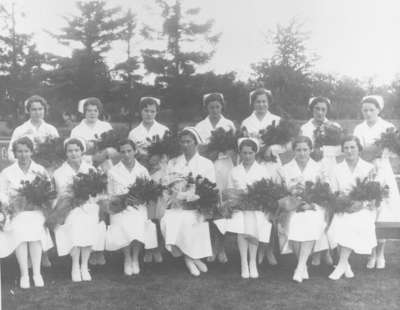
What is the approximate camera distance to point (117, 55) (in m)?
15.9

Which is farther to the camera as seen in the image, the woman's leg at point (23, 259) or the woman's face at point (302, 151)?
the woman's face at point (302, 151)

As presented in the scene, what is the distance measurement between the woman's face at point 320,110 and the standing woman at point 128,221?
2423mm

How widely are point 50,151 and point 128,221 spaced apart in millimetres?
1313

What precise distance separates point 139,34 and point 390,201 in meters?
10.6

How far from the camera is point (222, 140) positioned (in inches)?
250

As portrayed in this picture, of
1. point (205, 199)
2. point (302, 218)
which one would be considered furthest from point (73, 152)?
point (302, 218)

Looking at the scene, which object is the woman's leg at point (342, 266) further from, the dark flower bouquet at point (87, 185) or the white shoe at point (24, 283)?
the white shoe at point (24, 283)

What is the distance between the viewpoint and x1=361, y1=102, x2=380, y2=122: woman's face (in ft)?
21.3

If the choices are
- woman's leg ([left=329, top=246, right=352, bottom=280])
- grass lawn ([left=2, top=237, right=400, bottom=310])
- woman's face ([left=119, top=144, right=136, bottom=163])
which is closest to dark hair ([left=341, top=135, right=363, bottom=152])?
woman's leg ([left=329, top=246, right=352, bottom=280])

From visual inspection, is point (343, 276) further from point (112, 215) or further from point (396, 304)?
point (112, 215)

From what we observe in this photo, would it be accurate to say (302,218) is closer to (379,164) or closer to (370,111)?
(379,164)

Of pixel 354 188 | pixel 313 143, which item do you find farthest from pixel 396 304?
pixel 313 143

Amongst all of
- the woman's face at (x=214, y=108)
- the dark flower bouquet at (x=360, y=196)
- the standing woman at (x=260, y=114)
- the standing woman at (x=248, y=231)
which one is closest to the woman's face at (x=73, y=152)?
the standing woman at (x=248, y=231)

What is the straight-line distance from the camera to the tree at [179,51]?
14.4 m
